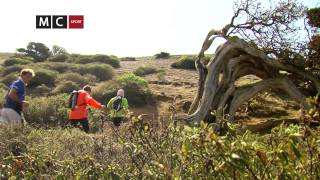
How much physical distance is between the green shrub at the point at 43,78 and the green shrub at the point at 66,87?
1.97m

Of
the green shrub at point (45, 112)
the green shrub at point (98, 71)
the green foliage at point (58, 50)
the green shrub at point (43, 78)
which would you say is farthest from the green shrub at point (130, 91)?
the green foliage at point (58, 50)

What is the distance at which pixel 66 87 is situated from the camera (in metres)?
26.5

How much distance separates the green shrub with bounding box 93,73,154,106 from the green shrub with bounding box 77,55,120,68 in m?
14.0

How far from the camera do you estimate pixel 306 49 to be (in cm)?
1608

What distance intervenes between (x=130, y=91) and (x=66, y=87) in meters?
4.36

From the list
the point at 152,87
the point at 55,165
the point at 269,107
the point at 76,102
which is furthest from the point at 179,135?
the point at 152,87

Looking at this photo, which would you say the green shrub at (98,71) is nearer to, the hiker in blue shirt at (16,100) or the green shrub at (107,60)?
the green shrub at (107,60)

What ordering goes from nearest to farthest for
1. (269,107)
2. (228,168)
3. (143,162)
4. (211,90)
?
(228,168)
(143,162)
(211,90)
(269,107)

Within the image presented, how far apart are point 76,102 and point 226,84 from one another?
445 cm

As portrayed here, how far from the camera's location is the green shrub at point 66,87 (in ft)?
85.9

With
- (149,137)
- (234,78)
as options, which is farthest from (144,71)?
(149,137)

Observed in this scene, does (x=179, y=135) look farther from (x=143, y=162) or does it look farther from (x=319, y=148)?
(x=319, y=148)

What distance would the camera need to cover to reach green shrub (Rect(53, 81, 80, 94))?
2617 cm

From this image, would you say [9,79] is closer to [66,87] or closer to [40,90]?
[40,90]
